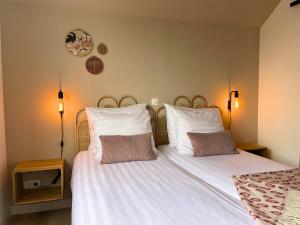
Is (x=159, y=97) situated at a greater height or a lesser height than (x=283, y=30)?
lesser

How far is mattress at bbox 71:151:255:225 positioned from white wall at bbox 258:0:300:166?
1824 millimetres

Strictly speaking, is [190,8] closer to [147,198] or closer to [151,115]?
[151,115]

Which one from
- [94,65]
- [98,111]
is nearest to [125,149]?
[98,111]

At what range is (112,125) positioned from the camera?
2.51m

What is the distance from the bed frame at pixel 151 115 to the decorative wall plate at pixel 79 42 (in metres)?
0.57

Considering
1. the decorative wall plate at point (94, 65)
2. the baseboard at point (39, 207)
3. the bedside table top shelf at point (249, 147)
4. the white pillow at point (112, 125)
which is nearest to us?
the white pillow at point (112, 125)

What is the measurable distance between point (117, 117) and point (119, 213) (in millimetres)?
1374

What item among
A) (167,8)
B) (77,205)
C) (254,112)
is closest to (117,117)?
(77,205)

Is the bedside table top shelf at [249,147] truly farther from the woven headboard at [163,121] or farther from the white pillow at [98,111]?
the white pillow at [98,111]

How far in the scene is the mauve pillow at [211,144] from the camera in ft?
8.31

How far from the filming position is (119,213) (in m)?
1.30

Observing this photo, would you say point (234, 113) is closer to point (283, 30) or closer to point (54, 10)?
point (283, 30)

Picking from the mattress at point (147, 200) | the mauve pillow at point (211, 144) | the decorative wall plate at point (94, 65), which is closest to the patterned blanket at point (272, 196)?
the mattress at point (147, 200)

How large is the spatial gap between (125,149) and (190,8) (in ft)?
6.16
